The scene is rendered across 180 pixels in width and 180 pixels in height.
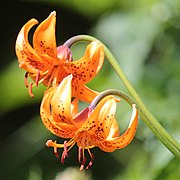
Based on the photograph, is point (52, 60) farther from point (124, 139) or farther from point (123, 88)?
point (123, 88)

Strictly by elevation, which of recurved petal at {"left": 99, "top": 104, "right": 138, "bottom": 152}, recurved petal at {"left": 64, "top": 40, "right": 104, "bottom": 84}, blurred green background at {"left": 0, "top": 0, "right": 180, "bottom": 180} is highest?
recurved petal at {"left": 64, "top": 40, "right": 104, "bottom": 84}

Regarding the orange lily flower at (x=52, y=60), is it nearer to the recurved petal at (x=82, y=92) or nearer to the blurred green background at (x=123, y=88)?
the recurved petal at (x=82, y=92)

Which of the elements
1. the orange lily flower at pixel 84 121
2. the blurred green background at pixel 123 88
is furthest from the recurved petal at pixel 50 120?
the blurred green background at pixel 123 88

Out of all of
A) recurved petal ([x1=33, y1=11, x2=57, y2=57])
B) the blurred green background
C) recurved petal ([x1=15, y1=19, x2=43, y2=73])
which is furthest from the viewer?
the blurred green background

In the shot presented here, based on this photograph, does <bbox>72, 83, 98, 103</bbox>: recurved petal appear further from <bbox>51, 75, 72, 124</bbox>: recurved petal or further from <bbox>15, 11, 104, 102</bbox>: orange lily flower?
<bbox>51, 75, 72, 124</bbox>: recurved petal

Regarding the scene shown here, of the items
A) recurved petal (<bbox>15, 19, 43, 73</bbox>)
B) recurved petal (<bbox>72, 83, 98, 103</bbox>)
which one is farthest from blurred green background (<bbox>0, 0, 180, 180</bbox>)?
recurved petal (<bbox>15, 19, 43, 73</bbox>)

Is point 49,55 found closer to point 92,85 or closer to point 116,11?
point 92,85

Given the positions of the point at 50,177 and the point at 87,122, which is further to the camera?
the point at 50,177

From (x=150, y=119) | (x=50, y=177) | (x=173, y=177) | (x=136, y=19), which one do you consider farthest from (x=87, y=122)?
(x=50, y=177)
